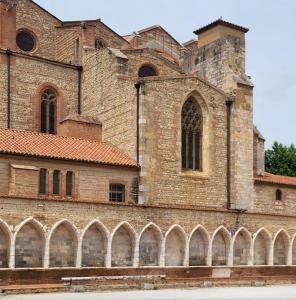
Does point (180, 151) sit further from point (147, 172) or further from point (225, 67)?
point (225, 67)

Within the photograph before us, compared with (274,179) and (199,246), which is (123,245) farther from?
(274,179)

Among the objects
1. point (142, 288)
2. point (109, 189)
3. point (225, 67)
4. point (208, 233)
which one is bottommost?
point (142, 288)

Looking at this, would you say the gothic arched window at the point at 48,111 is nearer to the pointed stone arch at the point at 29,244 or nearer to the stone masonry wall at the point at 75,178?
the stone masonry wall at the point at 75,178

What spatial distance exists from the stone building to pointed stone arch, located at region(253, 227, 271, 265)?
11 cm

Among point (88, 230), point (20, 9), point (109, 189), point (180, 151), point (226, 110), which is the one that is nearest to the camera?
point (88, 230)

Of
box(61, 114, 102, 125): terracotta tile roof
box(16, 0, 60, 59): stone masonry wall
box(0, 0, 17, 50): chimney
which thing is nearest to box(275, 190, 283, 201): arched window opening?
box(61, 114, 102, 125): terracotta tile roof

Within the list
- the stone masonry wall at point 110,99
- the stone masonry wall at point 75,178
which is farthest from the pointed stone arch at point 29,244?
the stone masonry wall at point 110,99

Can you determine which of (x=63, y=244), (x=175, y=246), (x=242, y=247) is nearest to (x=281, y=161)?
(x=242, y=247)

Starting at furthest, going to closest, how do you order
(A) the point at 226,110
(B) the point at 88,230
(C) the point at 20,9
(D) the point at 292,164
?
(D) the point at 292,164
(C) the point at 20,9
(A) the point at 226,110
(B) the point at 88,230

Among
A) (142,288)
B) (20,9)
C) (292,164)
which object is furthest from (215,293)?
(292,164)

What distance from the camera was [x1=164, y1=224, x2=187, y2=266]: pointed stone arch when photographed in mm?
29719

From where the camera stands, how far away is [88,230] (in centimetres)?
2688

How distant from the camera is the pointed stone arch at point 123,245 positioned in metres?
27.6

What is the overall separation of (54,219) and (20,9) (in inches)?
761
